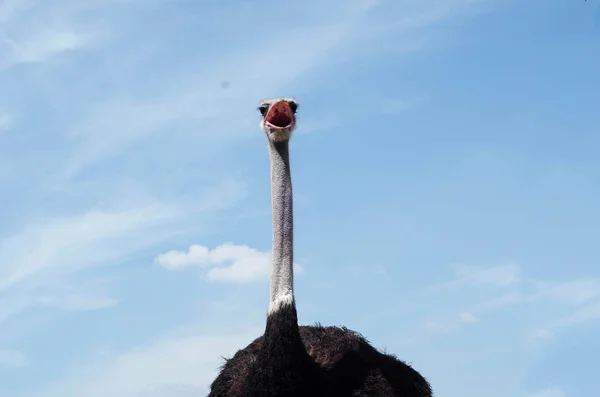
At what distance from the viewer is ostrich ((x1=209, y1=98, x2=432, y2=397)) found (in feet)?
33.7

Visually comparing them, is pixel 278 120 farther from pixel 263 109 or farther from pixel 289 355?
pixel 289 355

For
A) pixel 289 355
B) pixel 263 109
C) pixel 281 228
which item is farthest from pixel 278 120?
pixel 289 355

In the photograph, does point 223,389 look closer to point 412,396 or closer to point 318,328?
point 318,328

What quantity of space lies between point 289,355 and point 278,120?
8.34ft

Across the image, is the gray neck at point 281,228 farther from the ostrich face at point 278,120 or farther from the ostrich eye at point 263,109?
the ostrich eye at point 263,109

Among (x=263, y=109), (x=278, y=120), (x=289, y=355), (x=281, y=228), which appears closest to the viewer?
(x=289, y=355)

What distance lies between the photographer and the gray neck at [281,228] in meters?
10.7

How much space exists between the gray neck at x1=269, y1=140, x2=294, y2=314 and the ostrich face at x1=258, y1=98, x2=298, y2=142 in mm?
100

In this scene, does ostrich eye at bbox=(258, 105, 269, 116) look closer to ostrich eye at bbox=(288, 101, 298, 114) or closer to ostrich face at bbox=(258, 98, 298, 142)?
ostrich face at bbox=(258, 98, 298, 142)

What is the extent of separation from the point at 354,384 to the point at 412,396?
91cm

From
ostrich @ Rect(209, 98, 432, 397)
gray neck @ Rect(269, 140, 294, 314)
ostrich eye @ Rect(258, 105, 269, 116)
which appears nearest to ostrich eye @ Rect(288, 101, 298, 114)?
ostrich @ Rect(209, 98, 432, 397)

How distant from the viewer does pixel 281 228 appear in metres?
11.1

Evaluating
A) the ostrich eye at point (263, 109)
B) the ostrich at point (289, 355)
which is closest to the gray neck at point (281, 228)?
the ostrich at point (289, 355)

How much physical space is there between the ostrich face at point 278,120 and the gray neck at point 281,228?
0.10 metres
